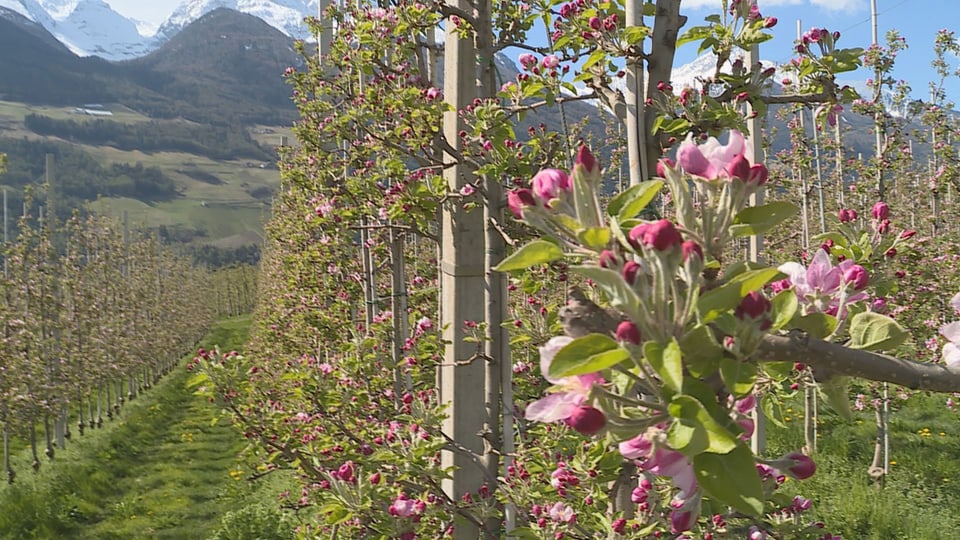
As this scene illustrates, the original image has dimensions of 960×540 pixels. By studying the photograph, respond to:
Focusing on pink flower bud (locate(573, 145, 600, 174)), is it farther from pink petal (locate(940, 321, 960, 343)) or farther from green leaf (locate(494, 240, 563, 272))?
pink petal (locate(940, 321, 960, 343))

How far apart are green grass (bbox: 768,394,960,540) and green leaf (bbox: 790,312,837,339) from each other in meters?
4.76

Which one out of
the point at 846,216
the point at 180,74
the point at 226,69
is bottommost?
the point at 846,216

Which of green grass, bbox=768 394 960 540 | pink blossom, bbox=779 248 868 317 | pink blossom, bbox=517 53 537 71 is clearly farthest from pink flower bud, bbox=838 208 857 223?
green grass, bbox=768 394 960 540

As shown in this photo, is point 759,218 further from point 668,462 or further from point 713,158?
point 668,462

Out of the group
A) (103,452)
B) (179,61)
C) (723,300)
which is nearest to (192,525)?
(103,452)

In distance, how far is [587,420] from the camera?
74 cm

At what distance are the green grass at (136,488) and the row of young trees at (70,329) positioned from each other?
0.76 m

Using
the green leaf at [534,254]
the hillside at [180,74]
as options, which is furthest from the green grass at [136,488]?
the hillside at [180,74]

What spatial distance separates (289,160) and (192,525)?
16.7 ft

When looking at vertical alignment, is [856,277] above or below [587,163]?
below

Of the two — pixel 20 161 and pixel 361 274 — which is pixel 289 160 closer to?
pixel 361 274

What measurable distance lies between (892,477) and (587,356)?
854cm

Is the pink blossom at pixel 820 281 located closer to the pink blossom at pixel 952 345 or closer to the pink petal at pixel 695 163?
the pink blossom at pixel 952 345

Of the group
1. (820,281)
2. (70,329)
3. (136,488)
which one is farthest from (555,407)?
(70,329)
